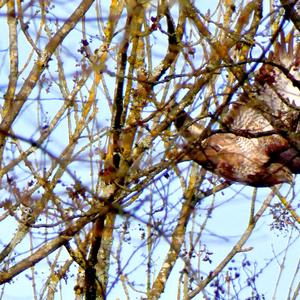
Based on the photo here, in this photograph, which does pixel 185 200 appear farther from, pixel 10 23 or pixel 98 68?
pixel 10 23

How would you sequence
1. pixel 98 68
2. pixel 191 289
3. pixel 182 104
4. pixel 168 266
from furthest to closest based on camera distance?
pixel 191 289
pixel 168 266
pixel 182 104
pixel 98 68

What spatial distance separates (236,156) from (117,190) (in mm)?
1366

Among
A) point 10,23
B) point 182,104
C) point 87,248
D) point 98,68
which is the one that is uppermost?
point 10,23

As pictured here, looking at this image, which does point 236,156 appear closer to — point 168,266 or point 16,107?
point 168,266

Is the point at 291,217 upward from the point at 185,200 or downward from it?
upward

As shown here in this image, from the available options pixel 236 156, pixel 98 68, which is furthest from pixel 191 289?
pixel 98 68

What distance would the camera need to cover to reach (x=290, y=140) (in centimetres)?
455

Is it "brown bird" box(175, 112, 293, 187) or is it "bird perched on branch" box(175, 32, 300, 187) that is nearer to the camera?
"bird perched on branch" box(175, 32, 300, 187)

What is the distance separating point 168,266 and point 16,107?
2.02m

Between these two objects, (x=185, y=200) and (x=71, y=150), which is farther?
(x=71, y=150)

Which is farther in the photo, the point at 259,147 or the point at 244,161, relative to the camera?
the point at 244,161

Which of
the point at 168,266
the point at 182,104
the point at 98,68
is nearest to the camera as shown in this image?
the point at 98,68

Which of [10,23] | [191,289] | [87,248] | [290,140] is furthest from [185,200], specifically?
[191,289]

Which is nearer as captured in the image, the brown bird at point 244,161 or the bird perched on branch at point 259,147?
the bird perched on branch at point 259,147
